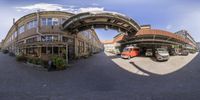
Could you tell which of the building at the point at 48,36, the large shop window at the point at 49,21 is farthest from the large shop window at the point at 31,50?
the large shop window at the point at 49,21

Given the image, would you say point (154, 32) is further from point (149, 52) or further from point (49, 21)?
point (49, 21)

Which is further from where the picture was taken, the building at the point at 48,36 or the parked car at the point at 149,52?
the parked car at the point at 149,52

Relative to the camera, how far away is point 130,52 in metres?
28.8

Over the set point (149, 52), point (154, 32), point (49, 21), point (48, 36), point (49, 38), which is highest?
point (49, 21)

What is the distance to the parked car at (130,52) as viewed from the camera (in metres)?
28.0

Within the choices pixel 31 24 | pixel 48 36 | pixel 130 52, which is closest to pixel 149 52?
pixel 130 52

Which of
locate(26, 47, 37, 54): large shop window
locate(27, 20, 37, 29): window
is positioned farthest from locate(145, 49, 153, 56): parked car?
locate(27, 20, 37, 29): window

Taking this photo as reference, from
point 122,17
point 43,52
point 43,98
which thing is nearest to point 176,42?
point 122,17

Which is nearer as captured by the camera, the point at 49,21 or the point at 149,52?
the point at 49,21

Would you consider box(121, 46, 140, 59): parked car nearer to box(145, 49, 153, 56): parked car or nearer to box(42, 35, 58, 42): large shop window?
box(145, 49, 153, 56): parked car

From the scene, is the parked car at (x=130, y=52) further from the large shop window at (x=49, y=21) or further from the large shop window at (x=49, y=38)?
the large shop window at (x=49, y=21)

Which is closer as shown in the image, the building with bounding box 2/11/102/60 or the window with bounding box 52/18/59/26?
the building with bounding box 2/11/102/60

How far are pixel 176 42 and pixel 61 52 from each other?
20069 millimetres

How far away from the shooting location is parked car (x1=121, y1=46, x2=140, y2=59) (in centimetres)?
2803
